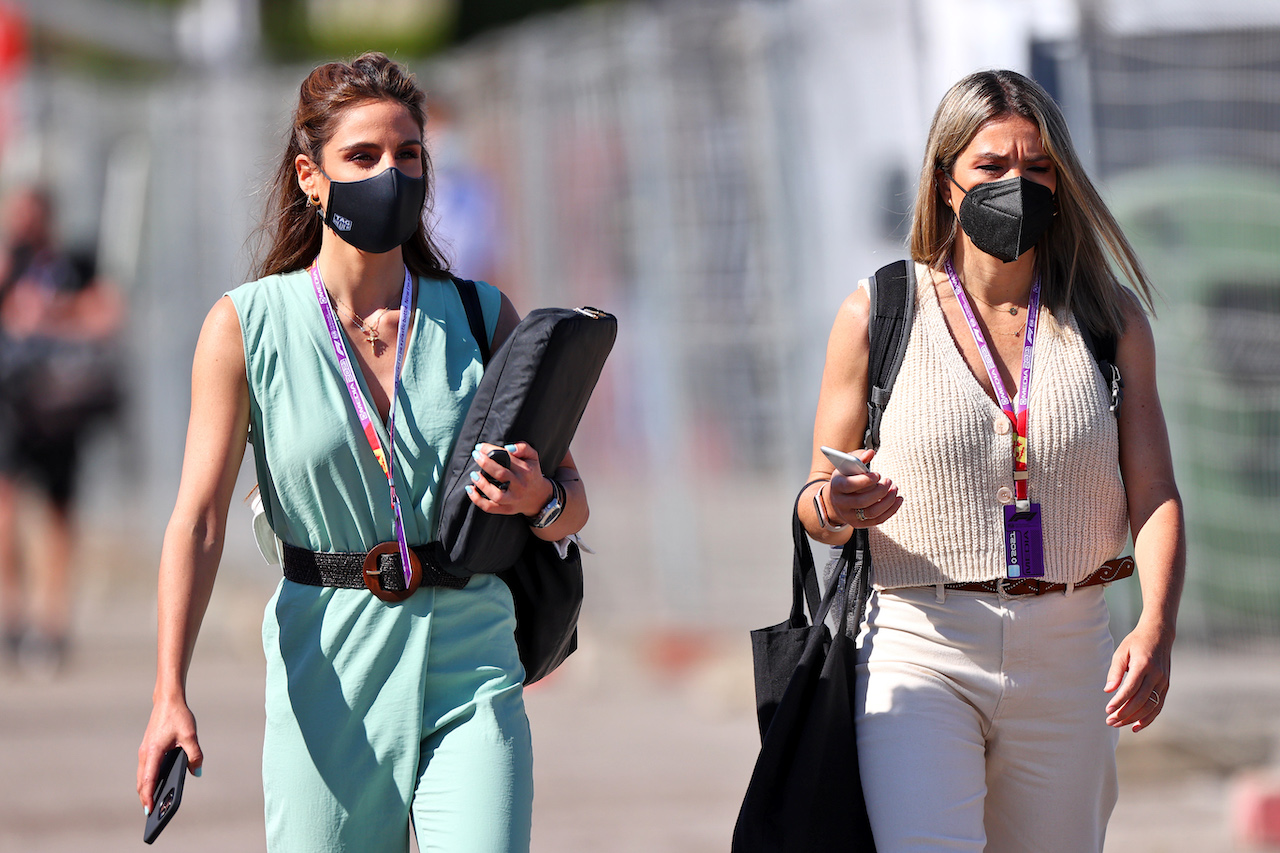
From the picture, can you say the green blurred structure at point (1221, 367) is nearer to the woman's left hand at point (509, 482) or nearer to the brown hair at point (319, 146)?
the brown hair at point (319, 146)

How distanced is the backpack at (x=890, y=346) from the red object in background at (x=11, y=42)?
12.1 metres

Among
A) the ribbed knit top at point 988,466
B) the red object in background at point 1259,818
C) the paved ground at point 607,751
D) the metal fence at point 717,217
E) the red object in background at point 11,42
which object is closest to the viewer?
the ribbed knit top at point 988,466

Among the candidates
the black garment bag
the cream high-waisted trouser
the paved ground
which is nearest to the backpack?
the cream high-waisted trouser

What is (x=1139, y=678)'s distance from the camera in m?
2.90

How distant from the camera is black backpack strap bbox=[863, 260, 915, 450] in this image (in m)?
3.14

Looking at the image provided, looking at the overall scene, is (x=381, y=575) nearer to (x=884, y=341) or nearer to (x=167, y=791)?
(x=167, y=791)

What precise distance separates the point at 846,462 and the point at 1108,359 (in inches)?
25.9

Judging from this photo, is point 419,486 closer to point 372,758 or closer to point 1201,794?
point 372,758

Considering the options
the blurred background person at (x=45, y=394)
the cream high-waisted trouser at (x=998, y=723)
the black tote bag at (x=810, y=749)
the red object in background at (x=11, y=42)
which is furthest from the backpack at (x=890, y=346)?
the red object in background at (x=11, y=42)

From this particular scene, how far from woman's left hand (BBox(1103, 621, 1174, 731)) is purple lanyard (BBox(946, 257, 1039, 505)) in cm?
33

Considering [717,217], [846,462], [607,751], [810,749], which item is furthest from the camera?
[717,217]

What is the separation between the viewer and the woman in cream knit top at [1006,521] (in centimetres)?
300

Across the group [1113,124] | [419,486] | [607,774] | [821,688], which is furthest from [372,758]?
[1113,124]

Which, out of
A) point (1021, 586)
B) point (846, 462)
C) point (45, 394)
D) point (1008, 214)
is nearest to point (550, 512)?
point (846, 462)
